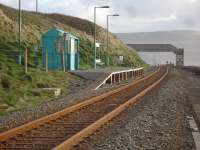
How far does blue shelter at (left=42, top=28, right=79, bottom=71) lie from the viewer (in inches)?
1873

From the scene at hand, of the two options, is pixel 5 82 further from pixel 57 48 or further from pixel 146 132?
pixel 57 48

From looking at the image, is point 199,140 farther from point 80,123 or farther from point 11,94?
point 11,94

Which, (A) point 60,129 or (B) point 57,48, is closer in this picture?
(A) point 60,129

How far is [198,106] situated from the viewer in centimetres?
2189

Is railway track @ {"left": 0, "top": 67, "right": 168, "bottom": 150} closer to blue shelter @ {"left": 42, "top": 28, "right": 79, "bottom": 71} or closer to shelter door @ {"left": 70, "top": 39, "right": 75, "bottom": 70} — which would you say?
blue shelter @ {"left": 42, "top": 28, "right": 79, "bottom": 71}

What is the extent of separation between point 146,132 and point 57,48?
34.4 metres

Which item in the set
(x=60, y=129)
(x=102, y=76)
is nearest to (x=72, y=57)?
(x=102, y=76)

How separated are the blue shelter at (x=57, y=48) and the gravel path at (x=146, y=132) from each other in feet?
89.9

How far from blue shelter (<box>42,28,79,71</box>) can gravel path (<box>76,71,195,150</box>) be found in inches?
1078

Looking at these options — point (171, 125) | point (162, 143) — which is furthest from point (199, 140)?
point (171, 125)

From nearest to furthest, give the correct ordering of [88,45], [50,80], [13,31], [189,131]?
[189,131], [50,80], [13,31], [88,45]

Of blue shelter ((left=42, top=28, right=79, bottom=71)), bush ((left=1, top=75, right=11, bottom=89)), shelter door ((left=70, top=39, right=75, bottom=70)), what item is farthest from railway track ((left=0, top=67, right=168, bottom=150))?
shelter door ((left=70, top=39, right=75, bottom=70))

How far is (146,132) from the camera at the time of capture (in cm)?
1401

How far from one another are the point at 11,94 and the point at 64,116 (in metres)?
8.25
